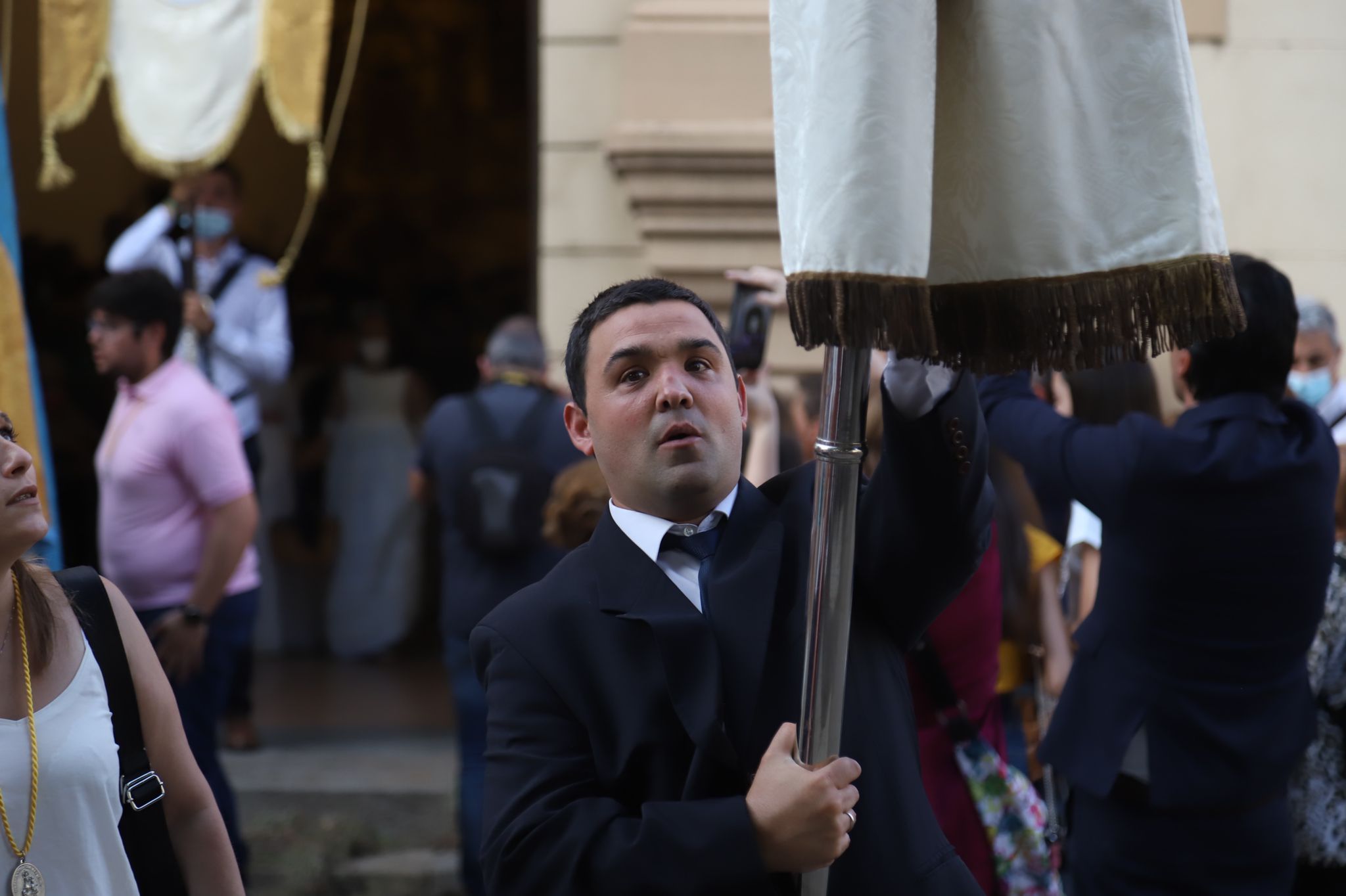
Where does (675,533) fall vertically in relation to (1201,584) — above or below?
above

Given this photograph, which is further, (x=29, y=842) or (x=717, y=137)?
(x=717, y=137)

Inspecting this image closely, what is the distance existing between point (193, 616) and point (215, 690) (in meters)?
0.30

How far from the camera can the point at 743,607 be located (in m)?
1.96

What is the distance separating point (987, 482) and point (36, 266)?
7.91m

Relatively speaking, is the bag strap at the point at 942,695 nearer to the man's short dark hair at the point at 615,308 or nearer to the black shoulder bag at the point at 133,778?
the man's short dark hair at the point at 615,308

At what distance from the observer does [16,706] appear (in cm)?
→ 220

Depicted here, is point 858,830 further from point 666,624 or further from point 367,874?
point 367,874

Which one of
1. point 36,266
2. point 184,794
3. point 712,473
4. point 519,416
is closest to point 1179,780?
point 712,473

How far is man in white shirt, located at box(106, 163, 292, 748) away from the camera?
5879mm

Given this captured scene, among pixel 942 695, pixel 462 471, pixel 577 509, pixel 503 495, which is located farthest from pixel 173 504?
pixel 942 695

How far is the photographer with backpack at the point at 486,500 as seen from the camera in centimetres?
487

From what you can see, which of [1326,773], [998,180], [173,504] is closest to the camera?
[998,180]

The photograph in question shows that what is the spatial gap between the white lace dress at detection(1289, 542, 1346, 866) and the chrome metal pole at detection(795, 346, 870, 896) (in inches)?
80.9

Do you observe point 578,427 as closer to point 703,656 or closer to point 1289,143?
point 703,656
